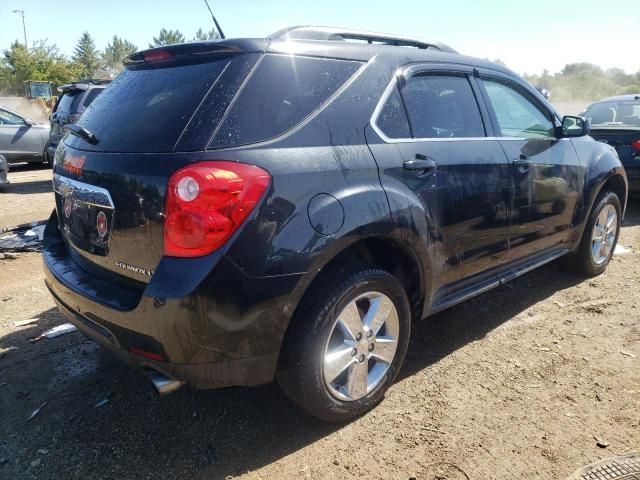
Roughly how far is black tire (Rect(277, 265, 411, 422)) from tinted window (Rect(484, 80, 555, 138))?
1642 mm

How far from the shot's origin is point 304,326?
226 cm

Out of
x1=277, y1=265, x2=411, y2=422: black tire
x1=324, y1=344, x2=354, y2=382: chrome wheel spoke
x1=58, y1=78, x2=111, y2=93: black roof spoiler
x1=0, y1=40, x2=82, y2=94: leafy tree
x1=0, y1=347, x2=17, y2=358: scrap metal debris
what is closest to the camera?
x1=277, y1=265, x2=411, y2=422: black tire

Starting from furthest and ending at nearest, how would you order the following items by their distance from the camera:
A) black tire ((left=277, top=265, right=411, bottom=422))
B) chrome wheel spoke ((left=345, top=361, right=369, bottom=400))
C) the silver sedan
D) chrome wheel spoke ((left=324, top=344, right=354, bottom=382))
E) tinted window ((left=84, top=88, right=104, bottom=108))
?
the silver sedan, tinted window ((left=84, top=88, right=104, bottom=108)), chrome wheel spoke ((left=345, top=361, right=369, bottom=400)), chrome wheel spoke ((left=324, top=344, right=354, bottom=382)), black tire ((left=277, top=265, right=411, bottom=422))

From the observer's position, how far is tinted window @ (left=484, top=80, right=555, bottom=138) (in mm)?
3471

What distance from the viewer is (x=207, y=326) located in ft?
6.57

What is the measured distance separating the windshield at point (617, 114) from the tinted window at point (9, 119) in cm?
1169

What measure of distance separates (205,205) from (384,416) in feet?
4.79

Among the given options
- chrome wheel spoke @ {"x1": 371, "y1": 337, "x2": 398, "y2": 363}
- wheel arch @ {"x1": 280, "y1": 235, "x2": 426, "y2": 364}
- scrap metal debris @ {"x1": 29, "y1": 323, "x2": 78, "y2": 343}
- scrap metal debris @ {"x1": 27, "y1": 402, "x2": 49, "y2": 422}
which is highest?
wheel arch @ {"x1": 280, "y1": 235, "x2": 426, "y2": 364}

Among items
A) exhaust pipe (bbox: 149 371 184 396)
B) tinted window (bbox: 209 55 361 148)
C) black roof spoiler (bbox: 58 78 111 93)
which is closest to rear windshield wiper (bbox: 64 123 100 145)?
tinted window (bbox: 209 55 361 148)

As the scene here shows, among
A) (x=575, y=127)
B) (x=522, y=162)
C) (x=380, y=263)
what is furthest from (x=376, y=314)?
(x=575, y=127)

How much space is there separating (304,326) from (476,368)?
4.56 ft

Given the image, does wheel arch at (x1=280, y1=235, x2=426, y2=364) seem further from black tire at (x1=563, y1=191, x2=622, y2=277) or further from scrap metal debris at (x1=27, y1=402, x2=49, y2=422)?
black tire at (x1=563, y1=191, x2=622, y2=277)

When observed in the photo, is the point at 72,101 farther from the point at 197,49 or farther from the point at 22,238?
the point at 197,49

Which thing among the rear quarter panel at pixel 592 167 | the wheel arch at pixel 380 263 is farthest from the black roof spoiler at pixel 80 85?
the wheel arch at pixel 380 263
